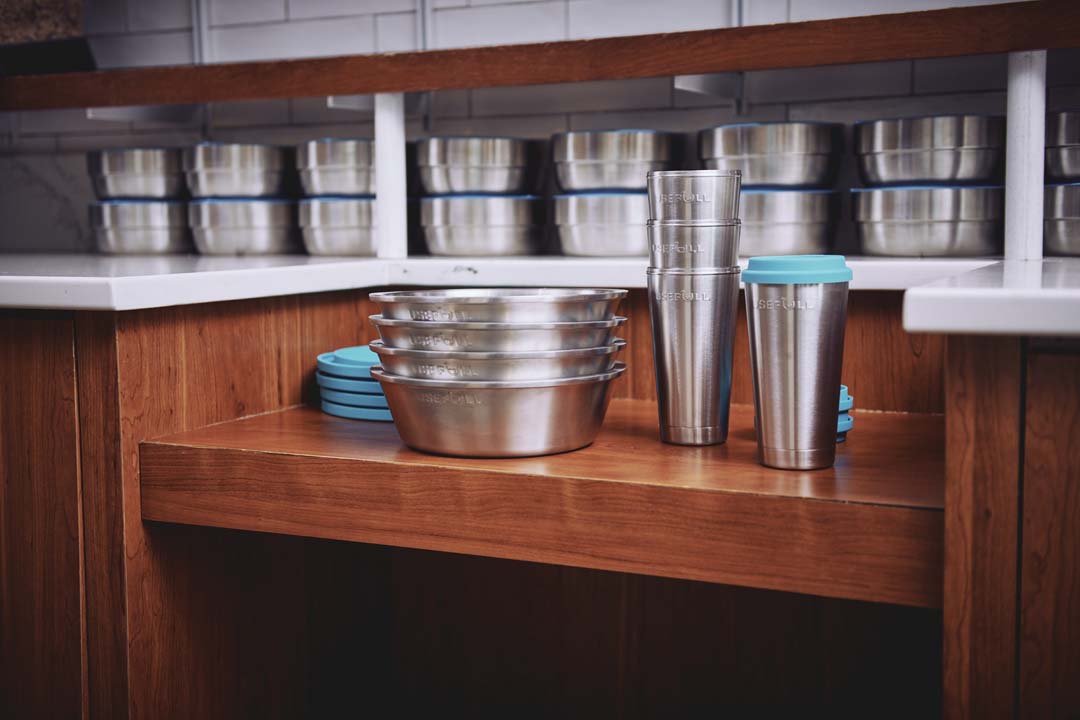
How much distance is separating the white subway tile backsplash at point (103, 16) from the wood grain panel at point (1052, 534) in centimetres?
281

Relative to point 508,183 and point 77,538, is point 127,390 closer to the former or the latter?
point 77,538

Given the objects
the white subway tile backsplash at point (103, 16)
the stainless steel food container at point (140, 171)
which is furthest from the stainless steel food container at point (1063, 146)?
the white subway tile backsplash at point (103, 16)

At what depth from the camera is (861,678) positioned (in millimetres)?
2029

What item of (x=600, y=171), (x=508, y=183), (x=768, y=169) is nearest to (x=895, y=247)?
(x=768, y=169)

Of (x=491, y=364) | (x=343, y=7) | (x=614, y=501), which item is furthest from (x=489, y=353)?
(x=343, y=7)

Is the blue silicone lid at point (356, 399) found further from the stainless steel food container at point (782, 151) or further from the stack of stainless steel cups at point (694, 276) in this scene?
the stainless steel food container at point (782, 151)

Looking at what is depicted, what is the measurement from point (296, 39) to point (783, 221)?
1.55 m

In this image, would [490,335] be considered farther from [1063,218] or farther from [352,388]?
[1063,218]

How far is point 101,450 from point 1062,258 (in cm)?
155

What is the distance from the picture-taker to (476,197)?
2.23m

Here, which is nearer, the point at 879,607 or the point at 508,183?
the point at 879,607

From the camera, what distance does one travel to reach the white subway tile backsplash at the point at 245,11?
292 centimetres

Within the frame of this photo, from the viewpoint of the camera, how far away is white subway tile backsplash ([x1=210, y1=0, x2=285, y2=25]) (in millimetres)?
2924

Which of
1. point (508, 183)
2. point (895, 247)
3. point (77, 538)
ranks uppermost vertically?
point (508, 183)
